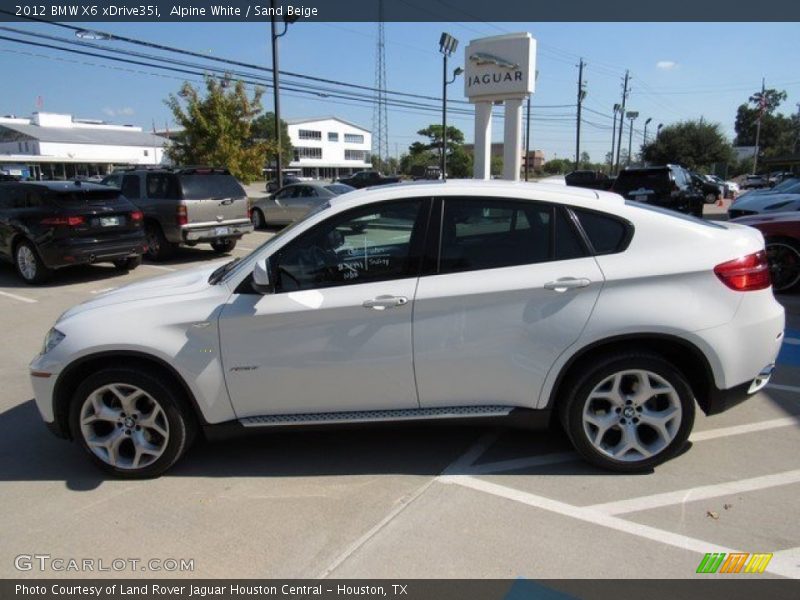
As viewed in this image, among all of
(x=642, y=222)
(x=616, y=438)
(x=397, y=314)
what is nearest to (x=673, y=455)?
(x=616, y=438)

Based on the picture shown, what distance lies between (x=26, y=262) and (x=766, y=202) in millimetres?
13289

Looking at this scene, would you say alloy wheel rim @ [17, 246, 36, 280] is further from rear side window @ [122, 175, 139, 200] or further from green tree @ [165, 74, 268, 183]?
green tree @ [165, 74, 268, 183]

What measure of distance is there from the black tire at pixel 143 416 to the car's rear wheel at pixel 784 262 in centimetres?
825

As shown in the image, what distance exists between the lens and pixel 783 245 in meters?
8.40

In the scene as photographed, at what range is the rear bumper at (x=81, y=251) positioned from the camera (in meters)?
9.63

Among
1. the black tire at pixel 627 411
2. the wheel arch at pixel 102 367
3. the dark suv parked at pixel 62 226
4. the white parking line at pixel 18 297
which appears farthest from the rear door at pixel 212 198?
the black tire at pixel 627 411

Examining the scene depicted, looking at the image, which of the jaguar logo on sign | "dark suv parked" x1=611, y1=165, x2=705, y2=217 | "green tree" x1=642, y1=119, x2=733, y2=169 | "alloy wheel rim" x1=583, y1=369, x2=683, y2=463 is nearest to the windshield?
"alloy wheel rim" x1=583, y1=369, x2=683, y2=463

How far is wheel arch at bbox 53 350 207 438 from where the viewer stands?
3508 mm

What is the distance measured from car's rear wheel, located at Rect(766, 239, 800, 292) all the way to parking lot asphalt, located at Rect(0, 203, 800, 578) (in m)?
4.97

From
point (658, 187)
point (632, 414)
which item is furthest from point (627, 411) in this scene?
point (658, 187)

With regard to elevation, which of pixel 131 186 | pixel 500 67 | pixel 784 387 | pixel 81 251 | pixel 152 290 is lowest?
pixel 784 387

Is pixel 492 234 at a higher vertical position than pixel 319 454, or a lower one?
higher

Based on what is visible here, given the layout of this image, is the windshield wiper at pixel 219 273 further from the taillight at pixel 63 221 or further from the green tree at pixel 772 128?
the green tree at pixel 772 128

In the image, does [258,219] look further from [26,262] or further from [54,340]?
[54,340]
